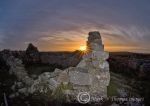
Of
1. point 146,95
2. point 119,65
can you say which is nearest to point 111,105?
point 146,95

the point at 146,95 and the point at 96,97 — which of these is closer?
the point at 96,97

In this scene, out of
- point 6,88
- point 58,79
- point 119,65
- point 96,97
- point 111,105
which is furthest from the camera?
point 119,65

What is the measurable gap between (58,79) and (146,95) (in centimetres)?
728

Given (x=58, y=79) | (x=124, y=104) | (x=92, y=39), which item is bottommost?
(x=124, y=104)

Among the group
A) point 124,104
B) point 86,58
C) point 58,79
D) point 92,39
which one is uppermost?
point 92,39

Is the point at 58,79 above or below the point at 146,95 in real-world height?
above

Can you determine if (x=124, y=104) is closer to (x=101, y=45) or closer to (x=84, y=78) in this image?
(x=84, y=78)

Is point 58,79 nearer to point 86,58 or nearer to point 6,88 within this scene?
point 86,58

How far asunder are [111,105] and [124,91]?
4.44m

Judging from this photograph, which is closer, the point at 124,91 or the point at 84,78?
the point at 84,78

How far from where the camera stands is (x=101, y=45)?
1841 centimetres

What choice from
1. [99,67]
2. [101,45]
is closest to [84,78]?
[99,67]

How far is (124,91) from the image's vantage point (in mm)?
19609

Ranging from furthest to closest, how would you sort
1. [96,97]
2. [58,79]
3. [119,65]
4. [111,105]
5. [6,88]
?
[119,65] < [6,88] < [58,79] < [96,97] < [111,105]
